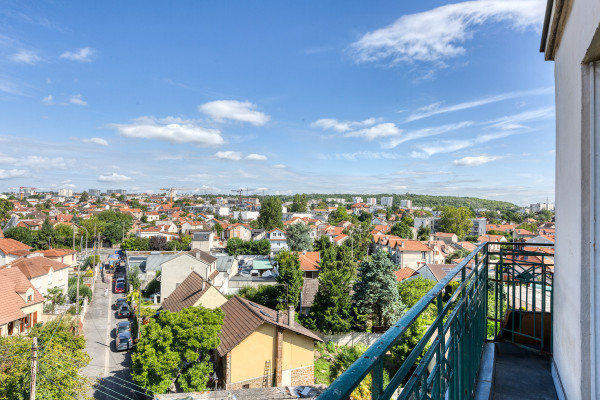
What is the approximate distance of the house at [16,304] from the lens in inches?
504

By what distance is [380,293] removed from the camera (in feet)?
54.2

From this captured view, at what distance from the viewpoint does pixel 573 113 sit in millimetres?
1848

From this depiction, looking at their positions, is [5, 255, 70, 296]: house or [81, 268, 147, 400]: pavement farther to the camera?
[5, 255, 70, 296]: house

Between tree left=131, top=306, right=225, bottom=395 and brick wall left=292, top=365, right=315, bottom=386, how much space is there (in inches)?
119

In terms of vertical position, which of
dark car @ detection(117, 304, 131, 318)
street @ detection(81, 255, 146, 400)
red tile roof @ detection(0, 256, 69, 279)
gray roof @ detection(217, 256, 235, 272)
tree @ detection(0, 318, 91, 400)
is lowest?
street @ detection(81, 255, 146, 400)

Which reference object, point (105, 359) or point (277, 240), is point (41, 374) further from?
point (277, 240)

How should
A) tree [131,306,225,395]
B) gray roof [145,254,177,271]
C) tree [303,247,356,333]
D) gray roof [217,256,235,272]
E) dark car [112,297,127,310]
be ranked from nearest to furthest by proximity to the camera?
tree [131,306,225,395]
tree [303,247,356,333]
dark car [112,297,127,310]
gray roof [145,254,177,271]
gray roof [217,256,235,272]

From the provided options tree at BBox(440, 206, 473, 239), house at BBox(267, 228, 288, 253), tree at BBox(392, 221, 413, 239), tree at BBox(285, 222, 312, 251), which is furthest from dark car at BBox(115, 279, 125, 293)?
tree at BBox(440, 206, 473, 239)

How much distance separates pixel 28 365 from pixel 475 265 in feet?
31.6

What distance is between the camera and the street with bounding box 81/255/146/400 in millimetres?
11281

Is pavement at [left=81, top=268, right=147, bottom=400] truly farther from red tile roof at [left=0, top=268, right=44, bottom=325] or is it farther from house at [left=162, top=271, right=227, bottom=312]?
red tile roof at [left=0, top=268, right=44, bottom=325]

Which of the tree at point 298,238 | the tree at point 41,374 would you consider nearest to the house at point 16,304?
the tree at point 41,374

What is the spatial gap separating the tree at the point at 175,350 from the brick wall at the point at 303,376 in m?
3.02

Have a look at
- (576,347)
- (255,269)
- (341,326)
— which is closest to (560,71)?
(576,347)
